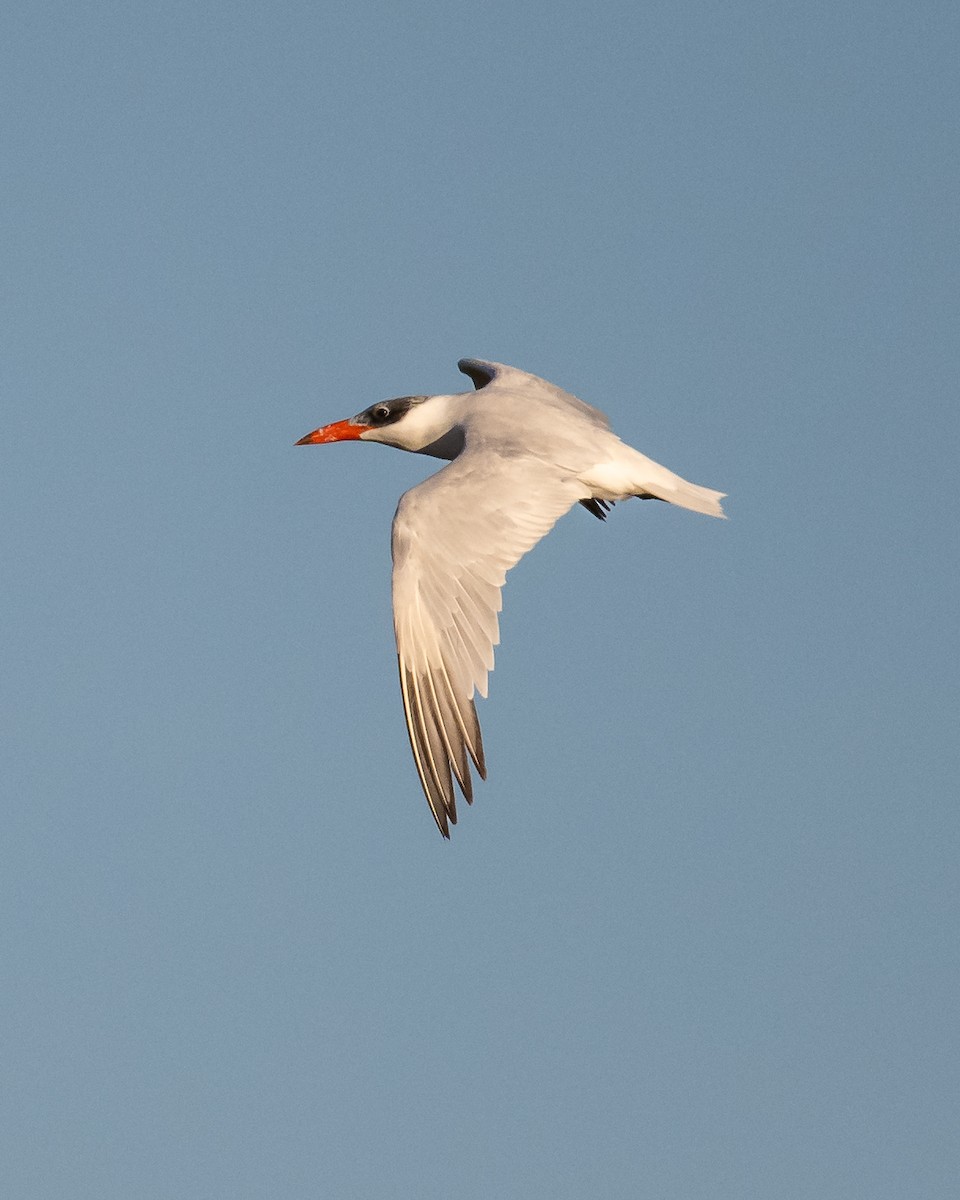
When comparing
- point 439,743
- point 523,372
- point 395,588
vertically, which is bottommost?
point 439,743

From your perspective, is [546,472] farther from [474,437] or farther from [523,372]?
Result: [523,372]

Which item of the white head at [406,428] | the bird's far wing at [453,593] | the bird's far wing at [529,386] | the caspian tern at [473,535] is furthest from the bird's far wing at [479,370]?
the bird's far wing at [453,593]

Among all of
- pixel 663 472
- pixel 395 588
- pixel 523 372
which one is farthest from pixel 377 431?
pixel 395 588

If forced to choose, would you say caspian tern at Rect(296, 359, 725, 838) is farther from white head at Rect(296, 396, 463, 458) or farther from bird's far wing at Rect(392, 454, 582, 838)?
white head at Rect(296, 396, 463, 458)

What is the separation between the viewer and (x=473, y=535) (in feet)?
53.7

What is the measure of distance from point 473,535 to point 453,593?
22.8 inches

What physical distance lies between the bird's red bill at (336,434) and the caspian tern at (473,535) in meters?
2.32

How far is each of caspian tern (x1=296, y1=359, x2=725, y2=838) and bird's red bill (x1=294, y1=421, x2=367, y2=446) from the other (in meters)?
2.32

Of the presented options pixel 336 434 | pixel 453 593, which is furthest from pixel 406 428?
pixel 453 593

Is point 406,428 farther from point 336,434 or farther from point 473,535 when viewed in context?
point 473,535

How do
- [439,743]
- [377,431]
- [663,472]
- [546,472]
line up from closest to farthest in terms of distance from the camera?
[439,743] → [546,472] → [663,472] → [377,431]

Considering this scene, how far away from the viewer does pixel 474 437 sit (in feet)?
60.1

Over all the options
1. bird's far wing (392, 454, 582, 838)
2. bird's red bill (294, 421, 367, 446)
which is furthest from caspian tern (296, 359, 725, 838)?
bird's red bill (294, 421, 367, 446)

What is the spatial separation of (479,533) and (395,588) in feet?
2.84
